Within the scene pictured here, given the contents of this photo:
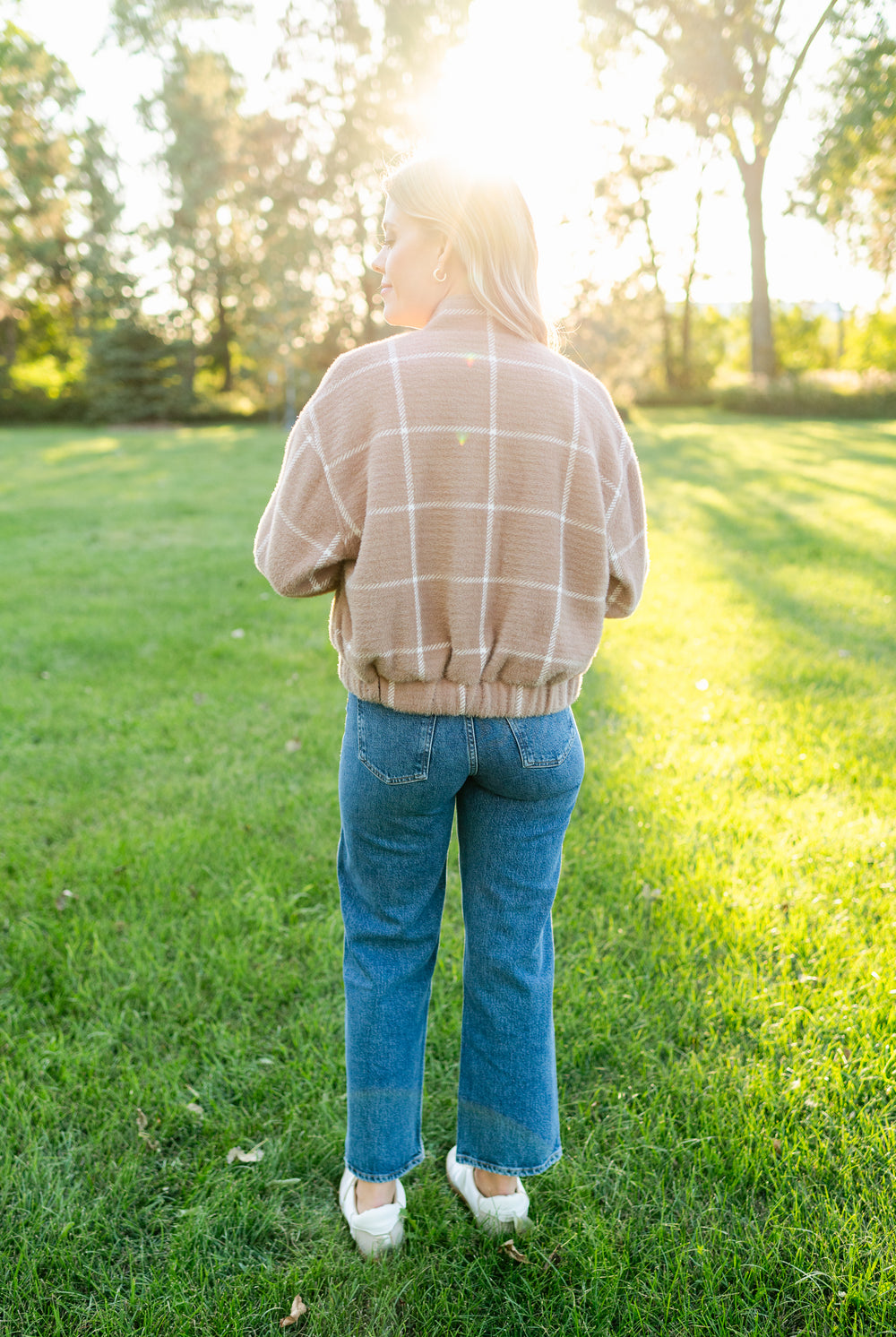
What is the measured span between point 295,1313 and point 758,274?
28.3m

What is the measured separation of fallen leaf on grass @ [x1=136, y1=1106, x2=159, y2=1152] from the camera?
2.21 metres

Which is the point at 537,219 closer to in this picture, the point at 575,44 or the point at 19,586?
the point at 19,586

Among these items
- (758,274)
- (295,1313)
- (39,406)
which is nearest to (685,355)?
(758,274)

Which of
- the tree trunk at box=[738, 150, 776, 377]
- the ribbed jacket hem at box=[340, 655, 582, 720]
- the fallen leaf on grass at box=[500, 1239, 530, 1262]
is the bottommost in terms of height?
the fallen leaf on grass at box=[500, 1239, 530, 1262]

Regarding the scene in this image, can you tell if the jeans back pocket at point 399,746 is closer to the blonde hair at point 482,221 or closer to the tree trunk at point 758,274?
the blonde hair at point 482,221

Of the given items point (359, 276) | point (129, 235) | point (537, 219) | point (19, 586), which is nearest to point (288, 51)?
point (359, 276)

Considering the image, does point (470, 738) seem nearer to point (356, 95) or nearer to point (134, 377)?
point (356, 95)

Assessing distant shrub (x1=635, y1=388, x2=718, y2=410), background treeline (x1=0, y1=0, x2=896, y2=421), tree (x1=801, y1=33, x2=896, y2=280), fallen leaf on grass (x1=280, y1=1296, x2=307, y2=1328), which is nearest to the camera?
fallen leaf on grass (x1=280, y1=1296, x2=307, y2=1328)

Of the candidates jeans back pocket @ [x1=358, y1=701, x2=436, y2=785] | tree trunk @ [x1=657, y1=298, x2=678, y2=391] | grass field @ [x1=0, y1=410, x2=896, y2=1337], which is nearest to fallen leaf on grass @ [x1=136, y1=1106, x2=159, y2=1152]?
grass field @ [x1=0, y1=410, x2=896, y2=1337]

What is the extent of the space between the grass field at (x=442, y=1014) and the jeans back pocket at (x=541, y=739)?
3.81 feet

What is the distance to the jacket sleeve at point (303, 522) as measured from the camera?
1.50m

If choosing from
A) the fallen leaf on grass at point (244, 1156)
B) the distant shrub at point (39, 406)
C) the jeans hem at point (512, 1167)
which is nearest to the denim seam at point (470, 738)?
the jeans hem at point (512, 1167)

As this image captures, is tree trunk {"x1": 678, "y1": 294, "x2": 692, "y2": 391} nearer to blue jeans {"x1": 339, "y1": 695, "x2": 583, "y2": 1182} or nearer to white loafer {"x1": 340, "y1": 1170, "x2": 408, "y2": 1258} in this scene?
blue jeans {"x1": 339, "y1": 695, "x2": 583, "y2": 1182}

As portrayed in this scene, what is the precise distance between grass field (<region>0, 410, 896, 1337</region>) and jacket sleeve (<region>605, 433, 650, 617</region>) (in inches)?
56.5
